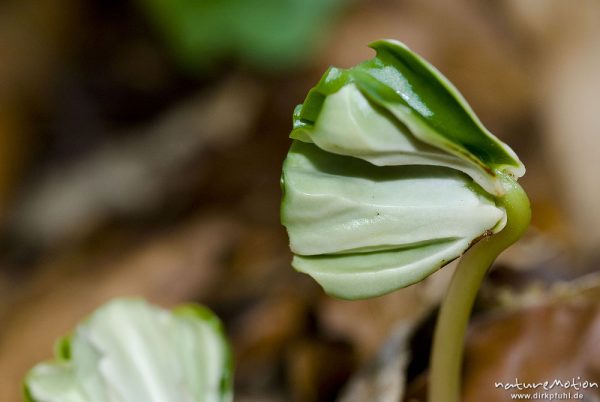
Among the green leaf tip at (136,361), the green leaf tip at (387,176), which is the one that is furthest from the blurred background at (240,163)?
the green leaf tip at (387,176)

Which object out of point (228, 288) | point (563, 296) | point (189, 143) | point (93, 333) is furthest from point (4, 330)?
point (563, 296)

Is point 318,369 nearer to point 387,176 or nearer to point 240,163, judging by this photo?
point 387,176

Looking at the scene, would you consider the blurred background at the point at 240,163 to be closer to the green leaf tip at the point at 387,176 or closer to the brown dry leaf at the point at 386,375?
the brown dry leaf at the point at 386,375

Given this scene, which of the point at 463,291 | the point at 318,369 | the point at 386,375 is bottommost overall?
the point at 318,369

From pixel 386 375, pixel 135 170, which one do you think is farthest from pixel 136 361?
pixel 135 170

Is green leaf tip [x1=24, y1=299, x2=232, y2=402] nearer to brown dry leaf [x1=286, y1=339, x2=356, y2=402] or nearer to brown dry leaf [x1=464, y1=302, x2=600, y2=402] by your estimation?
brown dry leaf [x1=464, y1=302, x2=600, y2=402]

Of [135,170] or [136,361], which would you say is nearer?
[136,361]

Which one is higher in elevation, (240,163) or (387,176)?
(387,176)
